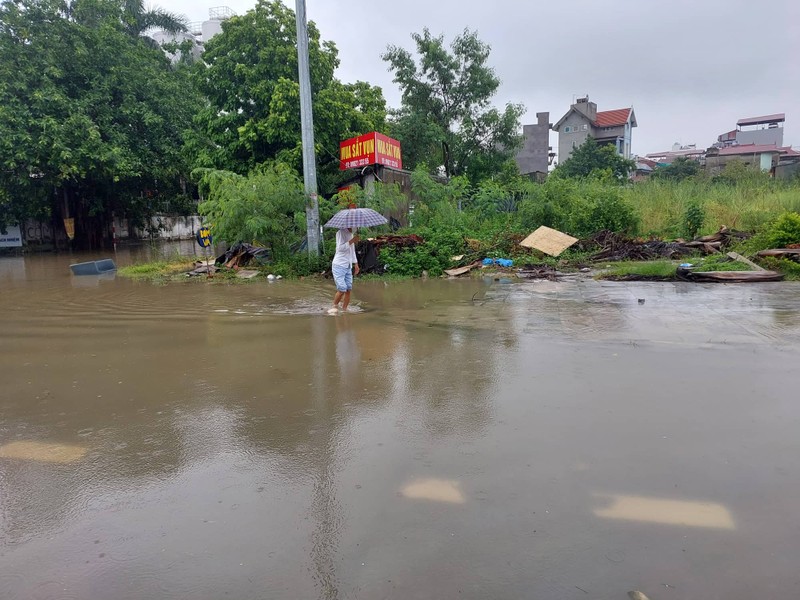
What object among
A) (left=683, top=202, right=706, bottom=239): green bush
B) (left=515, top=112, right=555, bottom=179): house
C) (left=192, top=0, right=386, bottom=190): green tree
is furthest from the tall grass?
(left=515, top=112, right=555, bottom=179): house

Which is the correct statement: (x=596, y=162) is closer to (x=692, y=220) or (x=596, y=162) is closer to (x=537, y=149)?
(x=537, y=149)

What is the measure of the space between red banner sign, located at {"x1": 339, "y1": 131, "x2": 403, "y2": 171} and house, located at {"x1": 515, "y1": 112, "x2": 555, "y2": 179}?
3329 centimetres

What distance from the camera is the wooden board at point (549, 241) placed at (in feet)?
48.8

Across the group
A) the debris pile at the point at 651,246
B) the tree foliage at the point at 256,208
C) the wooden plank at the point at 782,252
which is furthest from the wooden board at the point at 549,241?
the tree foliage at the point at 256,208

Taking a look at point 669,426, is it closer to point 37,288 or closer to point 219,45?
point 37,288

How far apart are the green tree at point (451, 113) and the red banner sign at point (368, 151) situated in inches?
384

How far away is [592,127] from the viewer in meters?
57.9

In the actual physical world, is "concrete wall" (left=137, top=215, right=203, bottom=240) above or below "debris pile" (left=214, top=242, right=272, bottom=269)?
above

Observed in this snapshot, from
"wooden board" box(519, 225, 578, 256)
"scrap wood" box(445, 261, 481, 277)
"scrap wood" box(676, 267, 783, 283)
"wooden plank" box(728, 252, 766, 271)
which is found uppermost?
"wooden board" box(519, 225, 578, 256)

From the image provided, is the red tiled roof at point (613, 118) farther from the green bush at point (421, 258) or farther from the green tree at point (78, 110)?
the green bush at point (421, 258)

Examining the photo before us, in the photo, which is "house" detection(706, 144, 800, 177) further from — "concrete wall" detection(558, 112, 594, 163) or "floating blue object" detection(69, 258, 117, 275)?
"floating blue object" detection(69, 258, 117, 275)

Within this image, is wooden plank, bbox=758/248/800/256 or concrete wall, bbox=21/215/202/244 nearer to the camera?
wooden plank, bbox=758/248/800/256

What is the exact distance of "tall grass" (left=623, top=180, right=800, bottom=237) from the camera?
53.1ft

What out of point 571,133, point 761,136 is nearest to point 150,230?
point 571,133
